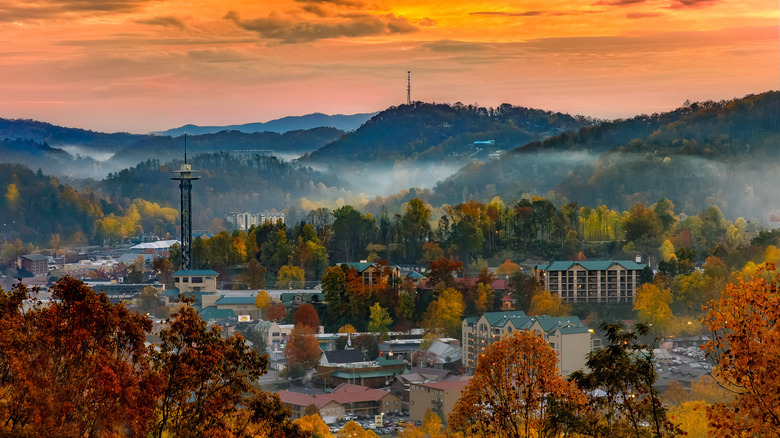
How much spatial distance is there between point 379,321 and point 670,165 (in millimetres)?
40543

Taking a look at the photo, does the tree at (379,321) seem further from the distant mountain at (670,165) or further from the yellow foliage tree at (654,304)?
the distant mountain at (670,165)

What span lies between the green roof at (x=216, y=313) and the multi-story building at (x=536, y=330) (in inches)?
357

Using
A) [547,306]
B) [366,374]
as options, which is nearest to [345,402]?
[366,374]

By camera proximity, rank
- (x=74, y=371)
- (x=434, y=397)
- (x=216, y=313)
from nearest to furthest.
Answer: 1. (x=74, y=371)
2. (x=434, y=397)
3. (x=216, y=313)

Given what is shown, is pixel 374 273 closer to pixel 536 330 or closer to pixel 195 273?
pixel 195 273

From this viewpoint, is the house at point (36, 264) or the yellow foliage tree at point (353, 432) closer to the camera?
the yellow foliage tree at point (353, 432)

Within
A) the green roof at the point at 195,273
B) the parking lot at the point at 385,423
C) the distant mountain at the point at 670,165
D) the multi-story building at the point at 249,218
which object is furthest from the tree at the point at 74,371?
the multi-story building at the point at 249,218

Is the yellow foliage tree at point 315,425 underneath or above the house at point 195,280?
underneath

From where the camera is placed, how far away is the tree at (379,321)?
40534 millimetres

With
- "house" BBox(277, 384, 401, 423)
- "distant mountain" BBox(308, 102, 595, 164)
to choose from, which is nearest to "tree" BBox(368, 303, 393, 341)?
"house" BBox(277, 384, 401, 423)

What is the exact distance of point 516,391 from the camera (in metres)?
14.0

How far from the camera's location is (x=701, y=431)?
23984mm

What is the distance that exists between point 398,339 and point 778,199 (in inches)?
1573

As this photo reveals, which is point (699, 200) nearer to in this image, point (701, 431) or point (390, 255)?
point (390, 255)
